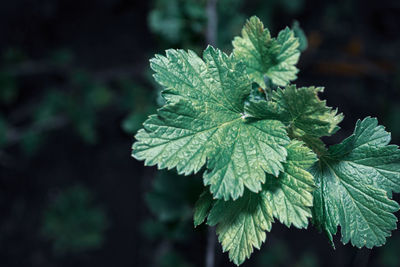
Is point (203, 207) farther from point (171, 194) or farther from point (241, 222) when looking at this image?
point (171, 194)

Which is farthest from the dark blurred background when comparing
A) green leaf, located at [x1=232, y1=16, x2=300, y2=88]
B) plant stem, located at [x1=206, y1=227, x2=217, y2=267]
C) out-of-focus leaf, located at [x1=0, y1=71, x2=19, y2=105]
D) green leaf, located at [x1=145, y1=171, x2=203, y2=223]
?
green leaf, located at [x1=232, y1=16, x2=300, y2=88]

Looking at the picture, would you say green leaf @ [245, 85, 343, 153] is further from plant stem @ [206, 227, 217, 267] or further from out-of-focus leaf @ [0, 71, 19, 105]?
out-of-focus leaf @ [0, 71, 19, 105]

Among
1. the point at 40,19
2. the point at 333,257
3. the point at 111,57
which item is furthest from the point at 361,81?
the point at 40,19

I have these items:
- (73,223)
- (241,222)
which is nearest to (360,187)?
(241,222)

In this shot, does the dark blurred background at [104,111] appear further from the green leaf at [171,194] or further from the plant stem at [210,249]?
the plant stem at [210,249]

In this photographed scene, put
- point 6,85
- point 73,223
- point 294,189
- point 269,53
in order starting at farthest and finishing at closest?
point 73,223
point 6,85
point 269,53
point 294,189

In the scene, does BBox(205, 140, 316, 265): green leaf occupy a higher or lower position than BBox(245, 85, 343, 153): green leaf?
lower

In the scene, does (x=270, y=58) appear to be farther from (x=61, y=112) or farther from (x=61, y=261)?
(x=61, y=261)
